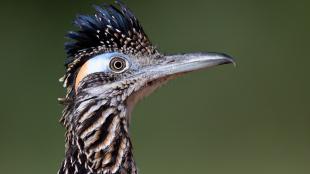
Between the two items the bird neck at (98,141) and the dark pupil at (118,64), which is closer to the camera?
the bird neck at (98,141)

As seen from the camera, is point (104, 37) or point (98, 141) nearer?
point (98, 141)

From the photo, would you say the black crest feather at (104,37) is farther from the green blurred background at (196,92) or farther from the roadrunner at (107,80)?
the green blurred background at (196,92)

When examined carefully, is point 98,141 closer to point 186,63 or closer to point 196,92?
point 186,63

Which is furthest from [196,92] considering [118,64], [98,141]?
[98,141]

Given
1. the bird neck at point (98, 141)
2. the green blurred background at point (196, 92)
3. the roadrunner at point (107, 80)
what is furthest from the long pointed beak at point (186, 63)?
the green blurred background at point (196, 92)

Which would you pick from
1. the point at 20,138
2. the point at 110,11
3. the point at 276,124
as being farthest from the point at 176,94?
the point at 110,11

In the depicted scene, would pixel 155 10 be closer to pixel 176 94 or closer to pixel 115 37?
pixel 176 94
